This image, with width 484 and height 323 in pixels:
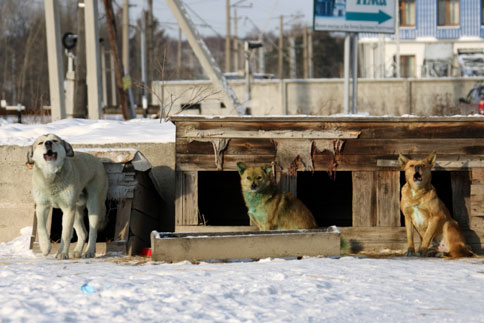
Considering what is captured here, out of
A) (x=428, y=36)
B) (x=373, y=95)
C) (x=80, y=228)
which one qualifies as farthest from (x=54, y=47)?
(x=428, y=36)

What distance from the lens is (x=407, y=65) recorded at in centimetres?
4378

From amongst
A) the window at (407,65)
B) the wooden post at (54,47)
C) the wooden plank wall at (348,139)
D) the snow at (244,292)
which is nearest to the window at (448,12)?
the window at (407,65)

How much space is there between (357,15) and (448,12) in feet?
76.1

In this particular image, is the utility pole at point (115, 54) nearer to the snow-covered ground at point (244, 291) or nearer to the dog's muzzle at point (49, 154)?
the dog's muzzle at point (49, 154)

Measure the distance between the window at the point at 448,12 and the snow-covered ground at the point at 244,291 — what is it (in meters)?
38.1

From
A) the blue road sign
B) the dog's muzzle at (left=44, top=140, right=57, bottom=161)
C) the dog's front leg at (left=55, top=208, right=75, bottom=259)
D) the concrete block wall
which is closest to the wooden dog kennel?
the dog's front leg at (left=55, top=208, right=75, bottom=259)

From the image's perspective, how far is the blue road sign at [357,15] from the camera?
22.7 m

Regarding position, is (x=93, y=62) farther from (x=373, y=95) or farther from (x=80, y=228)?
(x=373, y=95)

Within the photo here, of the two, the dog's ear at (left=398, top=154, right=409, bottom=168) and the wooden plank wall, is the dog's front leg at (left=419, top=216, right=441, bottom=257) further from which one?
the wooden plank wall

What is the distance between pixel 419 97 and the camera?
32.1 m

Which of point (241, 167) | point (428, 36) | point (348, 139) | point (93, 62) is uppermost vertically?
point (428, 36)

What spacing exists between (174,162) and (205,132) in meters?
0.97

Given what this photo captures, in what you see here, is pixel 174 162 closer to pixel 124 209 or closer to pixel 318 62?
pixel 124 209

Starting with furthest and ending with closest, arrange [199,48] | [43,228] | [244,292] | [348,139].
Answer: [199,48], [348,139], [43,228], [244,292]
